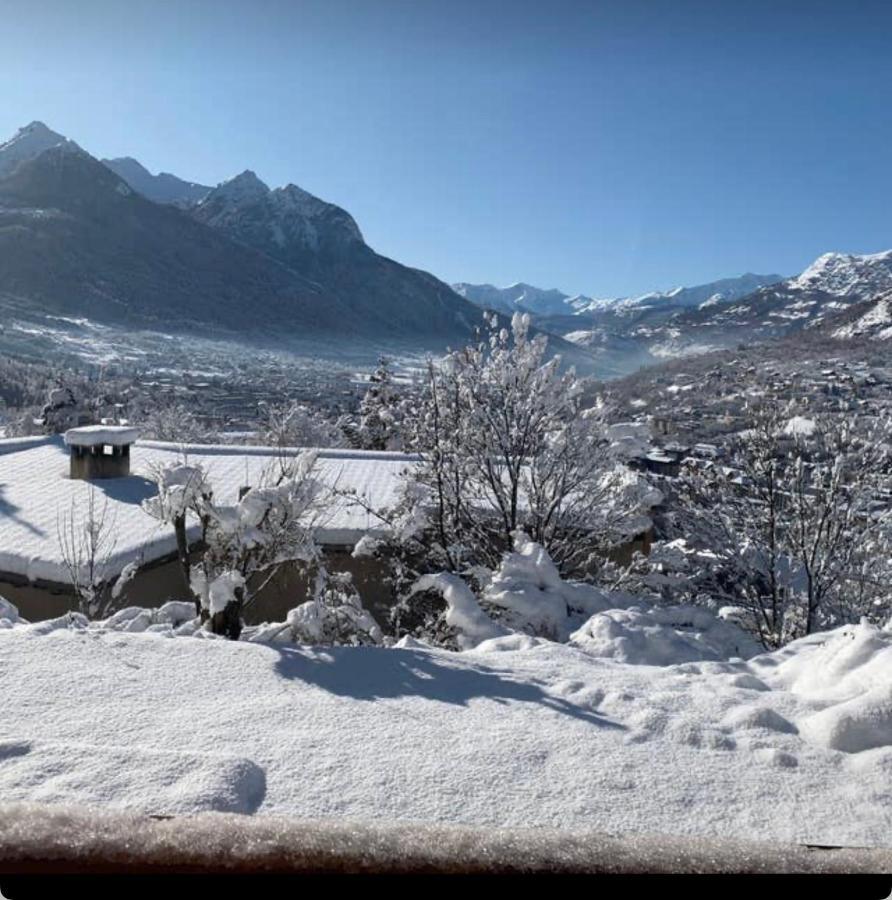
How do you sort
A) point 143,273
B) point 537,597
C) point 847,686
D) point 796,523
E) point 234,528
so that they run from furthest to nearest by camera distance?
point 143,273, point 796,523, point 537,597, point 234,528, point 847,686

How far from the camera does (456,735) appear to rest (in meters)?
3.73

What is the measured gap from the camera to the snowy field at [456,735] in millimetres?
2918

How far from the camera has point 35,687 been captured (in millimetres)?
4203

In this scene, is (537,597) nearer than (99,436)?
Yes

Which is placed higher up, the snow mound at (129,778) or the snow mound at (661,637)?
the snow mound at (129,778)

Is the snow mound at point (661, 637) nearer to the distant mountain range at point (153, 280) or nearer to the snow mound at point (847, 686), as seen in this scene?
the snow mound at point (847, 686)

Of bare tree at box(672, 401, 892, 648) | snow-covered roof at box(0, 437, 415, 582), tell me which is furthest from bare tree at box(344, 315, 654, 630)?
bare tree at box(672, 401, 892, 648)

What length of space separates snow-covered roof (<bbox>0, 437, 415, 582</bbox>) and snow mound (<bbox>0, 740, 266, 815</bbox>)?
4923 millimetres

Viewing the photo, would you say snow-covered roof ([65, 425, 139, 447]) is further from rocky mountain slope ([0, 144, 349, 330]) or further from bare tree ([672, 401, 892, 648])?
rocky mountain slope ([0, 144, 349, 330])

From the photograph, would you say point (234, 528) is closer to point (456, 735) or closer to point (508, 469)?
point (456, 735)

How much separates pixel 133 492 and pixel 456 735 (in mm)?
10847

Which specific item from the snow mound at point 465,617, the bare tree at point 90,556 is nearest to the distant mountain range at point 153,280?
the bare tree at point 90,556

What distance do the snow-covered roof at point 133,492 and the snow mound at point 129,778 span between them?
16.2 ft

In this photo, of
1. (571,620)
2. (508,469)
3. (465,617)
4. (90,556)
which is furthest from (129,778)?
(508,469)
